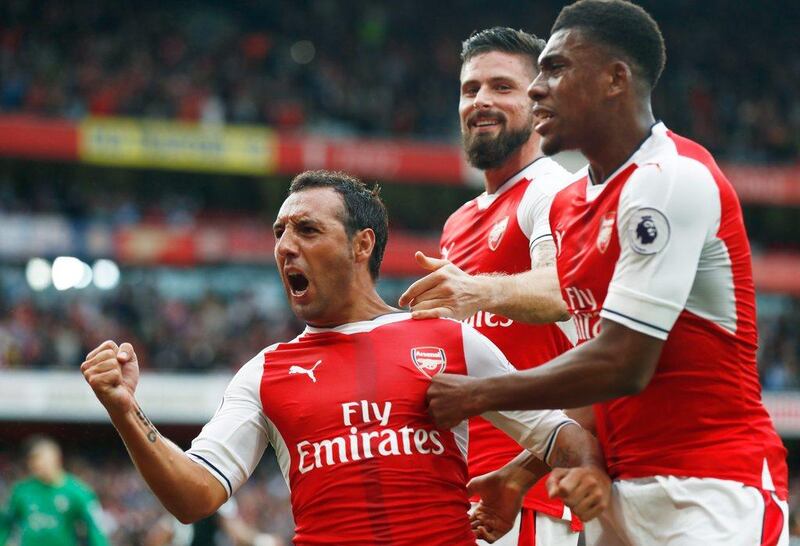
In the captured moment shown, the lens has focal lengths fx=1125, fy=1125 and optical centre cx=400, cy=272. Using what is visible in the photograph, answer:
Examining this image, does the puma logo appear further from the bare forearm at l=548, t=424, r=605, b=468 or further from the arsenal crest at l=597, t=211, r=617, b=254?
the arsenal crest at l=597, t=211, r=617, b=254

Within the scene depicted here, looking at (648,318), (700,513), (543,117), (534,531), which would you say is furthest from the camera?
(534,531)

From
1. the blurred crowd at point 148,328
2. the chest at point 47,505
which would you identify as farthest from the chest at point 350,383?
the blurred crowd at point 148,328

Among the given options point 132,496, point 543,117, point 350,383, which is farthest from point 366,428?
point 132,496

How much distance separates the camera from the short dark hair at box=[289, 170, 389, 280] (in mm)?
3938

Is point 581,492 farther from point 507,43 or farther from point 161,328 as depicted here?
point 161,328

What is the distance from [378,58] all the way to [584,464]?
80.0 feet

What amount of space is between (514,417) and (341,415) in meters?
0.56

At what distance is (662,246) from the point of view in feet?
9.62

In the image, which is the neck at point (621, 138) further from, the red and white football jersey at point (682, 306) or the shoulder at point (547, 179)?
the shoulder at point (547, 179)

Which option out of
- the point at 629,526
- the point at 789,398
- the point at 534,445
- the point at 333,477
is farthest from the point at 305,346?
the point at 789,398

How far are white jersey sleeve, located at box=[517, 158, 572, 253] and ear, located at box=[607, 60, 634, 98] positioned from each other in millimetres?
990

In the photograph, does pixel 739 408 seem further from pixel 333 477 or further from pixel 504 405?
pixel 333 477

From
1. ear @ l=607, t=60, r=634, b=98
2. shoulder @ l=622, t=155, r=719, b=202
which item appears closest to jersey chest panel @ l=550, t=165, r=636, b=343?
shoulder @ l=622, t=155, r=719, b=202

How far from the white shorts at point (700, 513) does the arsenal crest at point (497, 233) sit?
4.79ft
